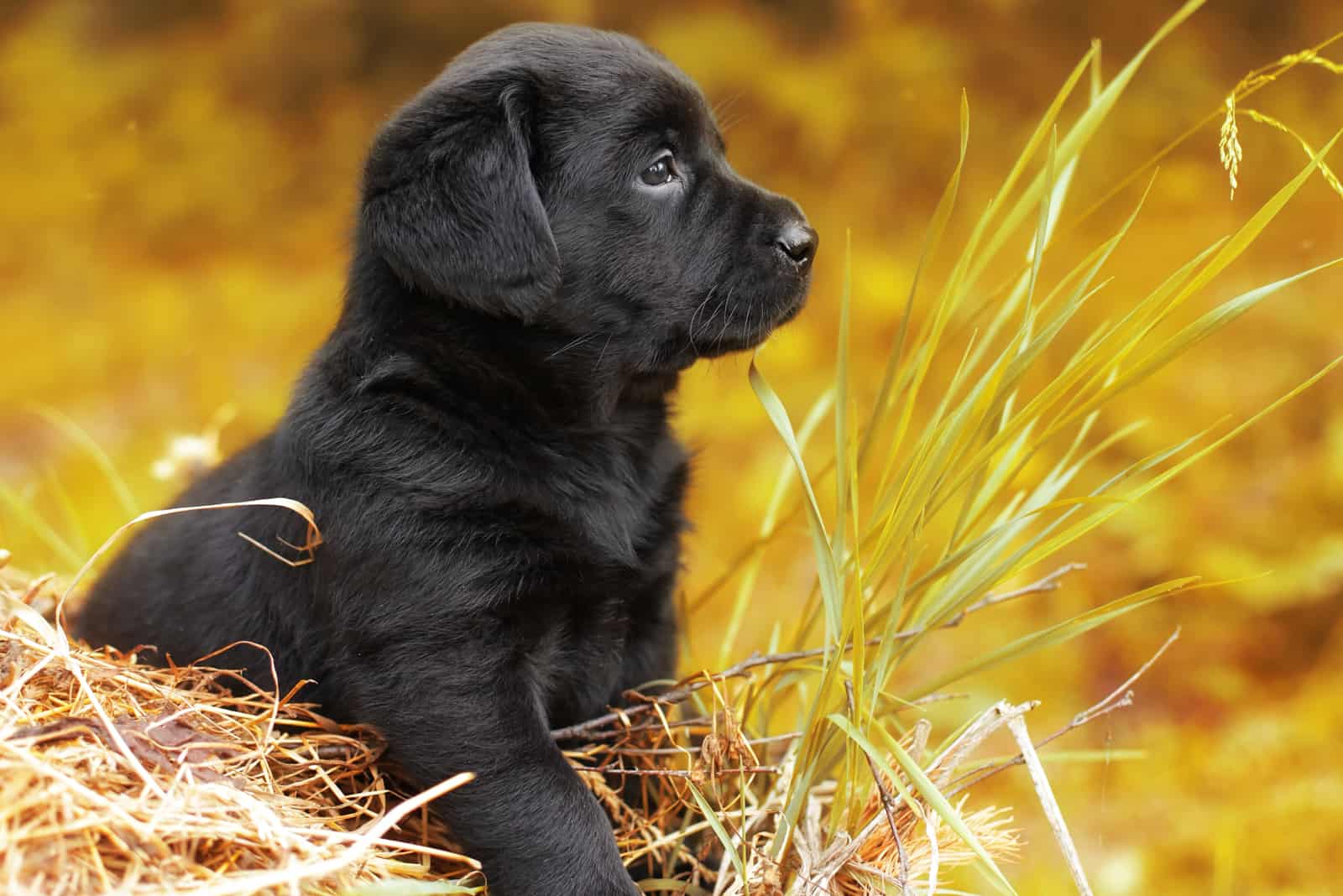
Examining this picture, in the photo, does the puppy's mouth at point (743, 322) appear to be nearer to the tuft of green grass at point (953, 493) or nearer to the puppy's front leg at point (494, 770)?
the tuft of green grass at point (953, 493)

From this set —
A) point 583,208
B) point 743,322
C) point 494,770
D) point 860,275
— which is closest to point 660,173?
point 583,208

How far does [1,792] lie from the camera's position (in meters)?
1.30

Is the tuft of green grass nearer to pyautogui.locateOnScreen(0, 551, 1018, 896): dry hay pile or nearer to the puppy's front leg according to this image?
pyautogui.locateOnScreen(0, 551, 1018, 896): dry hay pile

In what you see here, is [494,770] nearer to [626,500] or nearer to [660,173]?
[626,500]

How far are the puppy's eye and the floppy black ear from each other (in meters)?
0.21

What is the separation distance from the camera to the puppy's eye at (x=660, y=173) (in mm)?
1939

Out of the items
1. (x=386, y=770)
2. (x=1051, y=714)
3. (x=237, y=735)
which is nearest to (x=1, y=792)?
(x=237, y=735)

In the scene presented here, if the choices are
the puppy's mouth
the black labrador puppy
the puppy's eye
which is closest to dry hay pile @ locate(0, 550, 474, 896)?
the black labrador puppy

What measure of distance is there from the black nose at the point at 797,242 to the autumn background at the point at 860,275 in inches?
67.1

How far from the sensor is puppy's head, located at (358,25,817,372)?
175cm

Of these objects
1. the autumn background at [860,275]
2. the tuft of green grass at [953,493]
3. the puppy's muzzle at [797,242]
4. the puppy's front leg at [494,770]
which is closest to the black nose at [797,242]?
the puppy's muzzle at [797,242]

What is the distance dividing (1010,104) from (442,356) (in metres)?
3.40

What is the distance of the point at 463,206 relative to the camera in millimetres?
1740

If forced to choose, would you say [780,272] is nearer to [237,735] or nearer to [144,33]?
[237,735]
